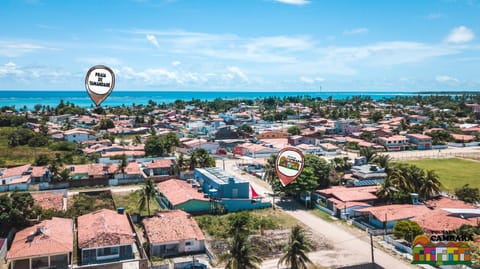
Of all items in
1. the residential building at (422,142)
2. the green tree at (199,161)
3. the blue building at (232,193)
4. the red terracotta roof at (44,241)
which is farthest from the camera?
the residential building at (422,142)

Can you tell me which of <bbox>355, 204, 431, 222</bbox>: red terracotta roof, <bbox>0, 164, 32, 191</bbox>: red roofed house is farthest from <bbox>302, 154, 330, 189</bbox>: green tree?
<bbox>0, 164, 32, 191</bbox>: red roofed house

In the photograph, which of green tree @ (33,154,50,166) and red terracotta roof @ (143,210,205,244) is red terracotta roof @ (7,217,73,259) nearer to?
red terracotta roof @ (143,210,205,244)

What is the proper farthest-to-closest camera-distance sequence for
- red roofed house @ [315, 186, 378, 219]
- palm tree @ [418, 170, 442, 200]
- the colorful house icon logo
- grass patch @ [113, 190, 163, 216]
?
palm tree @ [418, 170, 442, 200], grass patch @ [113, 190, 163, 216], red roofed house @ [315, 186, 378, 219], the colorful house icon logo

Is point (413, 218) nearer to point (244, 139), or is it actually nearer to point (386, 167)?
point (386, 167)

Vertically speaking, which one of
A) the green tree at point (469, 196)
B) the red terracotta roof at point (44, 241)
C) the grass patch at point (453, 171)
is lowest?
the grass patch at point (453, 171)

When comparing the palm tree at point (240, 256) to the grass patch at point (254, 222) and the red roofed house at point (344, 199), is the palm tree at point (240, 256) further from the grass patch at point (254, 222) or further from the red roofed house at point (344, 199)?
the red roofed house at point (344, 199)

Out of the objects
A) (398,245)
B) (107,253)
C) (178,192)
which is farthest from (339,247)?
(178,192)

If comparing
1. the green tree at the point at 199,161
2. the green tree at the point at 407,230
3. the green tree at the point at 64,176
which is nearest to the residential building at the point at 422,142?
the green tree at the point at 199,161
